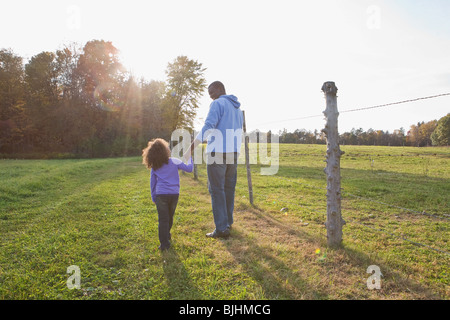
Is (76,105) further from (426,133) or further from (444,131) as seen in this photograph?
(426,133)

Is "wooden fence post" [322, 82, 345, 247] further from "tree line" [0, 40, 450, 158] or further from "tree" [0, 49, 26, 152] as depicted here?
"tree" [0, 49, 26, 152]

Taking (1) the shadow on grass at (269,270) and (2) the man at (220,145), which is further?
(2) the man at (220,145)

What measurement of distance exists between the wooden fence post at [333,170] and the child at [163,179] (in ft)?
7.50

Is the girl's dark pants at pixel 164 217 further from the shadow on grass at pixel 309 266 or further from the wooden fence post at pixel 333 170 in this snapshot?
the wooden fence post at pixel 333 170

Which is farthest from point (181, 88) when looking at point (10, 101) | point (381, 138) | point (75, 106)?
point (381, 138)

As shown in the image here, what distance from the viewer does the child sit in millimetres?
4000

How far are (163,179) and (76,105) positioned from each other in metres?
32.2

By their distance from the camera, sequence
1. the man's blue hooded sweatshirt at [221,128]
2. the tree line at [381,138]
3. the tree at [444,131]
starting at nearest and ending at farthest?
the man's blue hooded sweatshirt at [221,128], the tree at [444,131], the tree line at [381,138]

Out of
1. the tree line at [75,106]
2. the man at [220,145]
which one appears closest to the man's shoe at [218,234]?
the man at [220,145]

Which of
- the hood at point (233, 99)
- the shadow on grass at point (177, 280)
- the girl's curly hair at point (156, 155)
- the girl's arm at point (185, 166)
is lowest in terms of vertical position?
the shadow on grass at point (177, 280)

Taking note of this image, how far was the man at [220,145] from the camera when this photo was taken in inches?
167

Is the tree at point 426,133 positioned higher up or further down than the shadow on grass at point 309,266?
higher up
